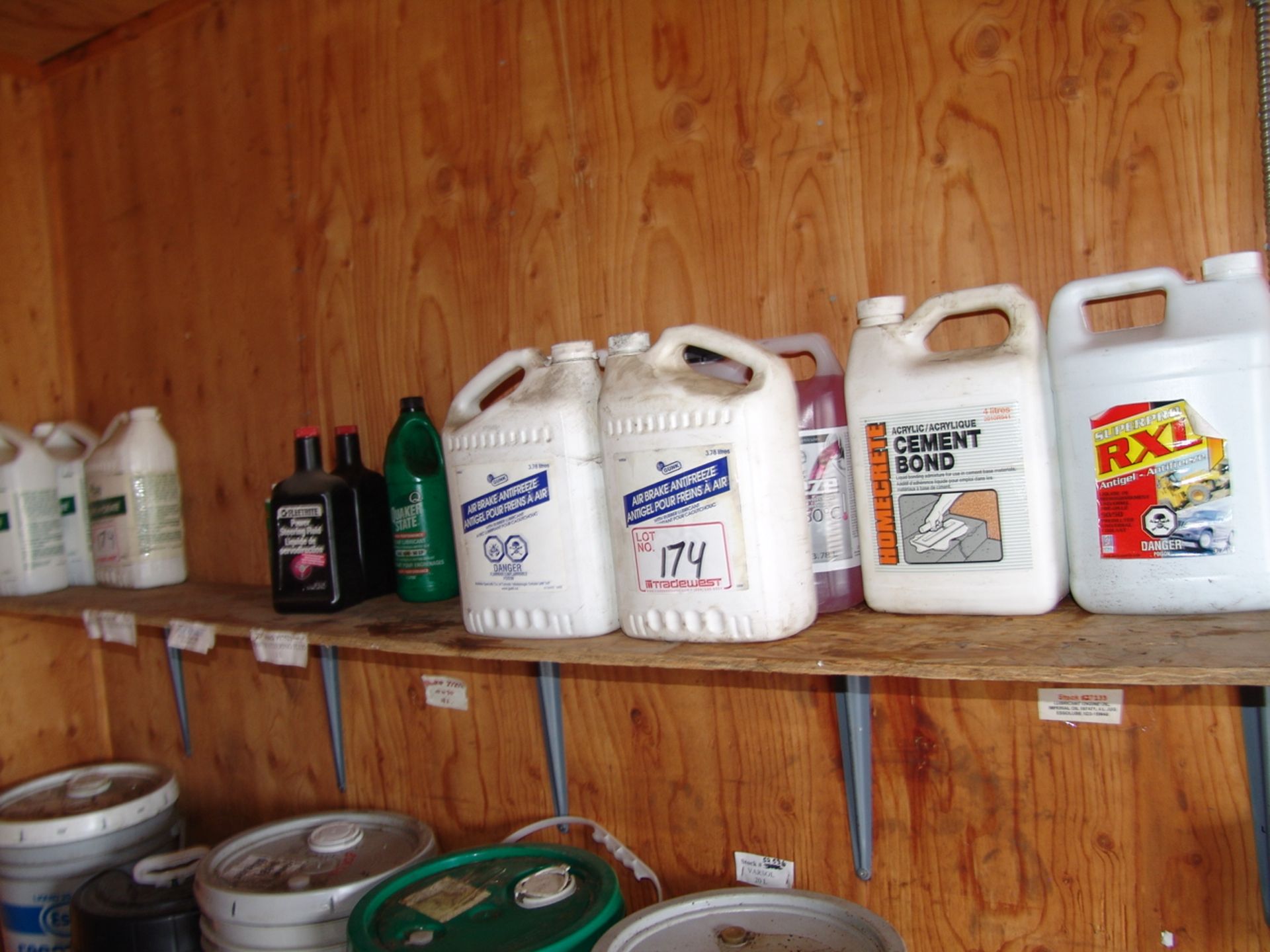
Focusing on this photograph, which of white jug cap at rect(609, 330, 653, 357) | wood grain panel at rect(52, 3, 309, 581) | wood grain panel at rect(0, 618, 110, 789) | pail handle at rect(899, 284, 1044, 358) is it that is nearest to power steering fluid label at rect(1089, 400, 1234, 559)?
pail handle at rect(899, 284, 1044, 358)

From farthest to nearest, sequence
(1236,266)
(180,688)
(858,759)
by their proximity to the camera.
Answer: (180,688) → (858,759) → (1236,266)

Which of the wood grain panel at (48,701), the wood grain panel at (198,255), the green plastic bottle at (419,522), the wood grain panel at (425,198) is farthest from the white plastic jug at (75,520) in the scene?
the green plastic bottle at (419,522)

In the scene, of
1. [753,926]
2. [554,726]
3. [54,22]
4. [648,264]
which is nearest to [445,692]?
[554,726]

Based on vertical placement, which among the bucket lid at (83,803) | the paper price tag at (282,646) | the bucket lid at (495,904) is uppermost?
the paper price tag at (282,646)

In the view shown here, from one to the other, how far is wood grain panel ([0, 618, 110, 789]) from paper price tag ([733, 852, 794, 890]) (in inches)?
63.7

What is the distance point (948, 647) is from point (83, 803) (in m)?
1.68

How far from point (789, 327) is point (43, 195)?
185cm

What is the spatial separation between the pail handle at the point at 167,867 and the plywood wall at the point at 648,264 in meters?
0.27

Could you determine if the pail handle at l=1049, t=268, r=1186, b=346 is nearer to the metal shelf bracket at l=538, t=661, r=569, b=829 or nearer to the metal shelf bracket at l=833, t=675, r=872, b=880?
the metal shelf bracket at l=833, t=675, r=872, b=880

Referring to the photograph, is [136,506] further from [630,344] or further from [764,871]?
[764,871]

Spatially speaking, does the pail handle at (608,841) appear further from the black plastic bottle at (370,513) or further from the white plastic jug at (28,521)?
the white plastic jug at (28,521)

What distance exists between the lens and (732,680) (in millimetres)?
1346

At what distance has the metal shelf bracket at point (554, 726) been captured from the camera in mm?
1477

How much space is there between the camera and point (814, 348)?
1.17 m
